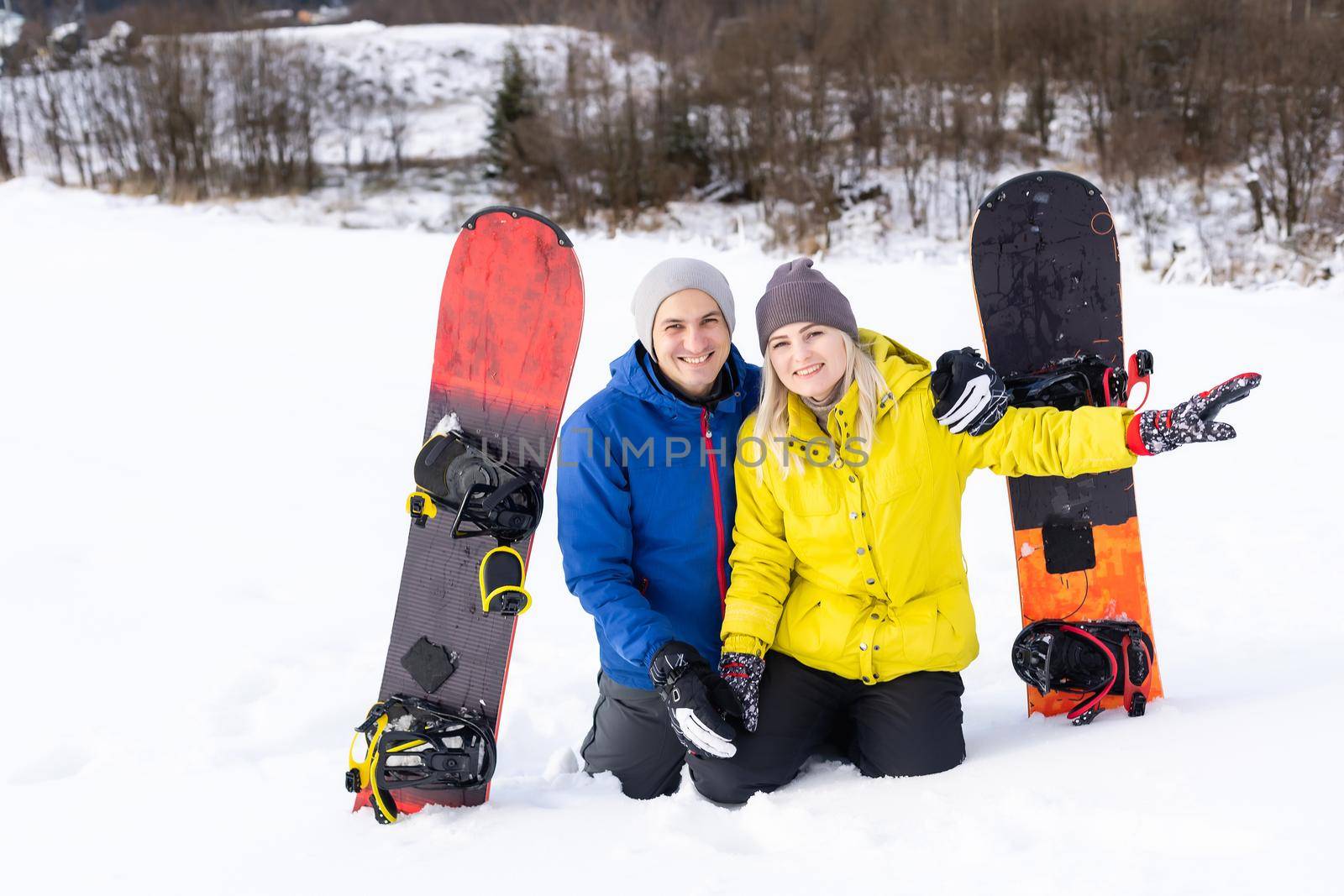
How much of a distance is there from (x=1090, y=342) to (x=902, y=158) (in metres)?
16.8

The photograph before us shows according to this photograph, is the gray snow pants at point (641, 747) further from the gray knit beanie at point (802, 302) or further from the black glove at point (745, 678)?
the gray knit beanie at point (802, 302)

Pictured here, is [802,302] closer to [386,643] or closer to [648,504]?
[648,504]

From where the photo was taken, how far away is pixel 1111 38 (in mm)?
18000

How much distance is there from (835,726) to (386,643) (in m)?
1.71

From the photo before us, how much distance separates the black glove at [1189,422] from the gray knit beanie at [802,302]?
598 mm

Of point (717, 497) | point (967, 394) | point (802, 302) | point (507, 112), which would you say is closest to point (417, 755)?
point (717, 497)

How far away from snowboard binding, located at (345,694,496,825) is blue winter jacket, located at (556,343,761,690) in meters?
0.39

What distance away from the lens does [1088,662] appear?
2102 millimetres

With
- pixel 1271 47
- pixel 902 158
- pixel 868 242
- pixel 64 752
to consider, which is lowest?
pixel 64 752

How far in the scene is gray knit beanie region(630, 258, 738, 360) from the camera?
2018 mm

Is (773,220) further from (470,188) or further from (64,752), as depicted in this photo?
(64,752)

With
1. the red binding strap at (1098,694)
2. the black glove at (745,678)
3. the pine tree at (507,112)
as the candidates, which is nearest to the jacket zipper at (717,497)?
the black glove at (745,678)

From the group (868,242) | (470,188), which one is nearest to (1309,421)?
(868,242)

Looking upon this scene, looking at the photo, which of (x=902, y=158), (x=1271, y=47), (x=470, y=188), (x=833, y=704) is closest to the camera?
(x=833, y=704)
